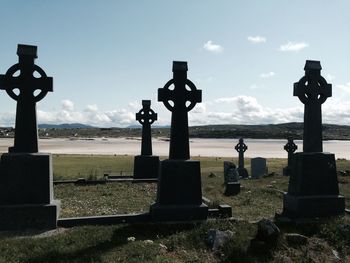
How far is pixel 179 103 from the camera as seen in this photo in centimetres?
1147

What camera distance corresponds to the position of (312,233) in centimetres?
981

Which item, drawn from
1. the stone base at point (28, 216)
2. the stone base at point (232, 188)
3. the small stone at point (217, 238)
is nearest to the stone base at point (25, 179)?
the stone base at point (28, 216)

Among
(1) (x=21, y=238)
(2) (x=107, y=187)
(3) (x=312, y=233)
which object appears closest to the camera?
(1) (x=21, y=238)

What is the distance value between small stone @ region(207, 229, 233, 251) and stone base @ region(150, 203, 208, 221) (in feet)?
6.18

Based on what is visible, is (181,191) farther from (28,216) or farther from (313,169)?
(28,216)

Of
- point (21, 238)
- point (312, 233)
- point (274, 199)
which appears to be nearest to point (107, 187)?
point (274, 199)

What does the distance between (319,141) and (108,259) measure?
690 centimetres

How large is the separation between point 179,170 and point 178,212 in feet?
3.59

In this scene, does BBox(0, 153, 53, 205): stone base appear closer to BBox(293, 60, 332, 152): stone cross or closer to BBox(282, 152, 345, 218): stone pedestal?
BBox(282, 152, 345, 218): stone pedestal

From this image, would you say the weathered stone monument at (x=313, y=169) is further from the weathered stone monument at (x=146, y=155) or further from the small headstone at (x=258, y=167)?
the small headstone at (x=258, y=167)

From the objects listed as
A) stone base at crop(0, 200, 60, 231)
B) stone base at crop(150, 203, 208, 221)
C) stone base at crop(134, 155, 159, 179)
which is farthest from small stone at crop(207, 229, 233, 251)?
stone base at crop(134, 155, 159, 179)

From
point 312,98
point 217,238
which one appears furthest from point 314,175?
point 217,238

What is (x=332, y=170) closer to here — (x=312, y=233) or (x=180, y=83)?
(x=312, y=233)

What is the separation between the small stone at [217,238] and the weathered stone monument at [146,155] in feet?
41.8
